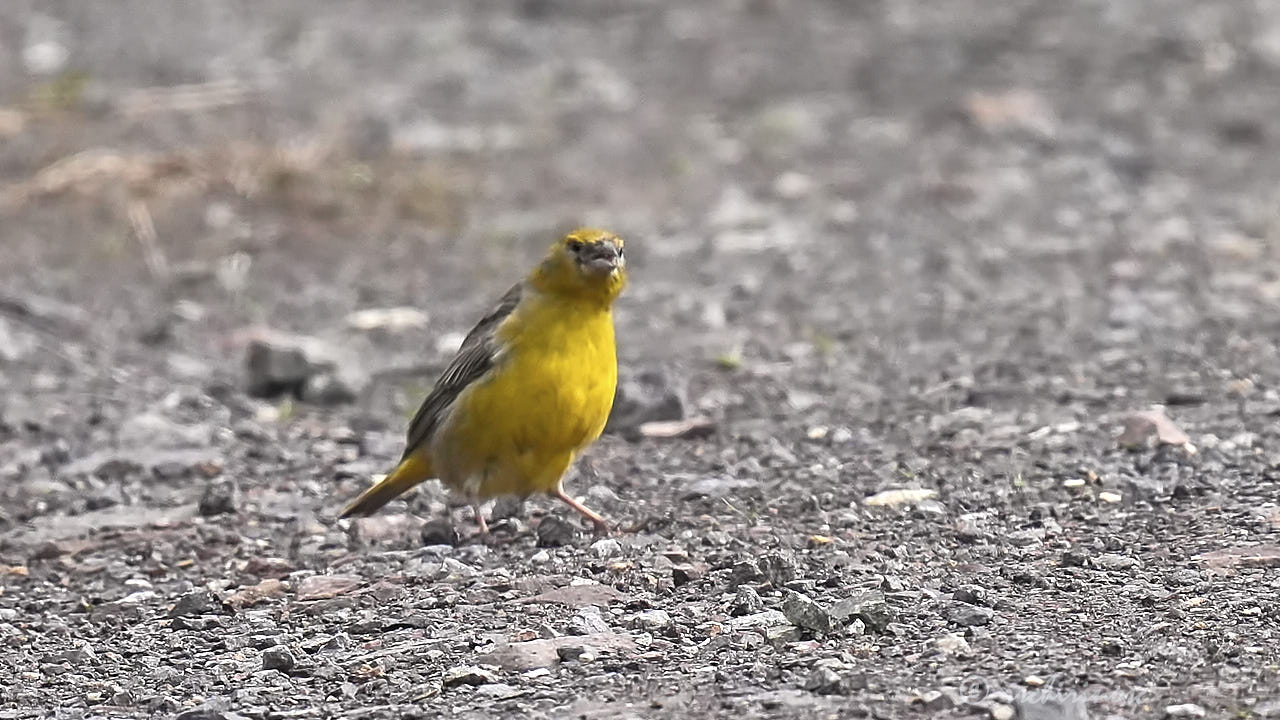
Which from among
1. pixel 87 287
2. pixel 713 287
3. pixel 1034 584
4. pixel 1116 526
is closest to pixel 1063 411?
pixel 1116 526

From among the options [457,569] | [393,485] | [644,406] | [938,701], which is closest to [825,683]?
[938,701]

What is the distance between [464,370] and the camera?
627cm

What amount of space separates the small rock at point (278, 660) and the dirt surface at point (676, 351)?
0.06m

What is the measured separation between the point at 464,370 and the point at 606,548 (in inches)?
31.9

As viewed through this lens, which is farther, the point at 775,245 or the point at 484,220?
the point at 484,220

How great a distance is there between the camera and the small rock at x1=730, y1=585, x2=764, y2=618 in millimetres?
5133

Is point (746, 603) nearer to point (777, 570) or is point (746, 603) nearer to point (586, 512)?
point (777, 570)

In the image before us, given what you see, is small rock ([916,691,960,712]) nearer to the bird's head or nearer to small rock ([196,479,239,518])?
the bird's head

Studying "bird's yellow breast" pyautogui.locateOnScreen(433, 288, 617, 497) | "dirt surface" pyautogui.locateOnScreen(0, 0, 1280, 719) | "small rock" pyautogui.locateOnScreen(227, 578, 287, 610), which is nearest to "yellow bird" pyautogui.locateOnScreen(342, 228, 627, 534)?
"bird's yellow breast" pyautogui.locateOnScreen(433, 288, 617, 497)

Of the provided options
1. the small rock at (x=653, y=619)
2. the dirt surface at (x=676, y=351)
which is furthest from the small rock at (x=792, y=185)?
the small rock at (x=653, y=619)

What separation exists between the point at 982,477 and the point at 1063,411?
0.88 m

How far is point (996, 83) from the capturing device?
490 inches

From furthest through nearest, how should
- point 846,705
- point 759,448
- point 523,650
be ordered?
point 759,448
point 523,650
point 846,705

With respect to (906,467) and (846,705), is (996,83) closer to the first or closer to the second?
(906,467)
